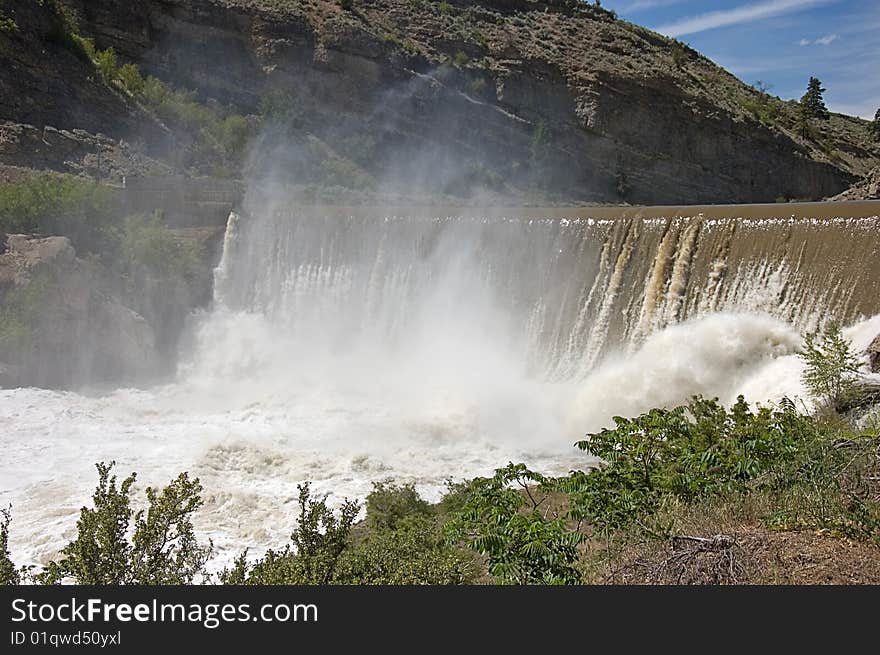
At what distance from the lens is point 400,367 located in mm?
Result: 17297

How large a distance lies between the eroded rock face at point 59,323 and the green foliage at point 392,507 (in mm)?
10070

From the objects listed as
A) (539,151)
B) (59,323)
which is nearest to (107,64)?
(59,323)

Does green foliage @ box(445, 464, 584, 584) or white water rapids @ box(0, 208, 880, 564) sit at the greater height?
white water rapids @ box(0, 208, 880, 564)

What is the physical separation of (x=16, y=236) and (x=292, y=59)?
2108cm

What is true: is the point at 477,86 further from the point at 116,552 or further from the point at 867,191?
the point at 116,552

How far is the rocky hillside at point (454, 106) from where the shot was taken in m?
32.7

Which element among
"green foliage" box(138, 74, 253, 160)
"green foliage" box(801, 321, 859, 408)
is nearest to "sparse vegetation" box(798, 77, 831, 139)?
"green foliage" box(138, 74, 253, 160)

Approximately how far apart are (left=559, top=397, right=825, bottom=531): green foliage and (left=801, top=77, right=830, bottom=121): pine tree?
46780 millimetres

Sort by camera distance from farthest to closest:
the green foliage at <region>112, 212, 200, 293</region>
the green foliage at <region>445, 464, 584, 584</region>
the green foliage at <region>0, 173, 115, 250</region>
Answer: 1. the green foliage at <region>112, 212, 200, 293</region>
2. the green foliage at <region>0, 173, 115, 250</region>
3. the green foliage at <region>445, 464, 584, 584</region>

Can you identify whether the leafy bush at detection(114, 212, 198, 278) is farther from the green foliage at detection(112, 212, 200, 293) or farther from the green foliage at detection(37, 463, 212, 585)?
the green foliage at detection(37, 463, 212, 585)

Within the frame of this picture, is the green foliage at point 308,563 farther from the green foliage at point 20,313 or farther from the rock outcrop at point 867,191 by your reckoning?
the rock outcrop at point 867,191

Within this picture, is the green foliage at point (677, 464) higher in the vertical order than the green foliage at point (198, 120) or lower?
lower

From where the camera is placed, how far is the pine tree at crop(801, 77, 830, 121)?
46.5 meters

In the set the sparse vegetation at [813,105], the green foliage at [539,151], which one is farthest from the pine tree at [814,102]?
the green foliage at [539,151]
